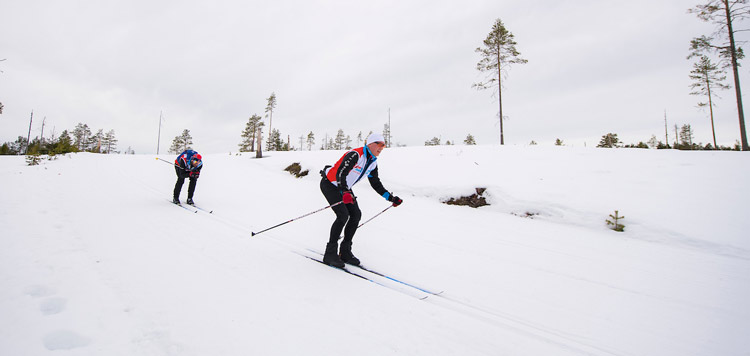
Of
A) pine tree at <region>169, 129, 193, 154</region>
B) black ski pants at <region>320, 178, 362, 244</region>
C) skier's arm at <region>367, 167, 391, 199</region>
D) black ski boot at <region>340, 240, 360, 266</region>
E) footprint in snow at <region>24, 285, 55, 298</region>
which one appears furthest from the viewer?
pine tree at <region>169, 129, 193, 154</region>

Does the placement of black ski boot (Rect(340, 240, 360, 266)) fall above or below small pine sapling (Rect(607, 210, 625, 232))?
below

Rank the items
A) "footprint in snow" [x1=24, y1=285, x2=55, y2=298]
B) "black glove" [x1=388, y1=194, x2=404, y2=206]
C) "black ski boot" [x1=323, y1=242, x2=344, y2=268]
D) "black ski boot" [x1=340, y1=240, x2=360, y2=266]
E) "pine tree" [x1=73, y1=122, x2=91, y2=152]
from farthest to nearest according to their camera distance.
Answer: "pine tree" [x1=73, y1=122, x2=91, y2=152] < "black glove" [x1=388, y1=194, x2=404, y2=206] < "black ski boot" [x1=340, y1=240, x2=360, y2=266] < "black ski boot" [x1=323, y1=242, x2=344, y2=268] < "footprint in snow" [x1=24, y1=285, x2=55, y2=298]

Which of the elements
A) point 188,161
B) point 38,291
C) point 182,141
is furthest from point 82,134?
point 38,291

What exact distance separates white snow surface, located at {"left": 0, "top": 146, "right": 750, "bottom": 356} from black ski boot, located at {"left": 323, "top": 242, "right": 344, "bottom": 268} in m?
0.18

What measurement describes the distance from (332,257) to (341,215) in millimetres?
640

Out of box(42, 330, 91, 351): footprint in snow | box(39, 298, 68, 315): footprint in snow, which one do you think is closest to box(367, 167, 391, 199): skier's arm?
box(42, 330, 91, 351): footprint in snow

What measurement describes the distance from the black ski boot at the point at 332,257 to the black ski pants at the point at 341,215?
0.08 meters

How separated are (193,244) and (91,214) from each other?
3.13 metres

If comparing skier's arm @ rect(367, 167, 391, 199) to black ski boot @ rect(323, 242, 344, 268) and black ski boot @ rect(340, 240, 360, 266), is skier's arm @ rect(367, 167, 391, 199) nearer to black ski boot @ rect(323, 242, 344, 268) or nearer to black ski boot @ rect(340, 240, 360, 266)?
black ski boot @ rect(340, 240, 360, 266)

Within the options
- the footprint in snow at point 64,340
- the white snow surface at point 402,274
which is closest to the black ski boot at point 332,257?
the white snow surface at point 402,274

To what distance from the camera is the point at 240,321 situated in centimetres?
247

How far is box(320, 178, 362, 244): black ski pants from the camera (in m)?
4.05

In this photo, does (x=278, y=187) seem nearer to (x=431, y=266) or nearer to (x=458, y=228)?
(x=458, y=228)

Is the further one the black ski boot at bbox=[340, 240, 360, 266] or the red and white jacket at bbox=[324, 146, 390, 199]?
the black ski boot at bbox=[340, 240, 360, 266]
